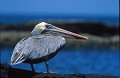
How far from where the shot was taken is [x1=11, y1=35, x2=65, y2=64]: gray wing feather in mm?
6883

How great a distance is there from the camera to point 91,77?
6.90 meters

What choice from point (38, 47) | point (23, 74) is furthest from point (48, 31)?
point (23, 74)

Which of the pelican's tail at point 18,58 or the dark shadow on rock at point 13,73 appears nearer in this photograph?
the pelican's tail at point 18,58

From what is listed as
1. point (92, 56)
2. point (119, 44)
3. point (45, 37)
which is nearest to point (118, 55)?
point (92, 56)

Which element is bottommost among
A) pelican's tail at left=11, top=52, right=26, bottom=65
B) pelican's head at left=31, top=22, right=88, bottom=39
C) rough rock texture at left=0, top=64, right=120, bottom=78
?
rough rock texture at left=0, top=64, right=120, bottom=78

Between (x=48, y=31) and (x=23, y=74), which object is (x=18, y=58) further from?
(x=48, y=31)

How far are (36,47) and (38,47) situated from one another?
0.11 ft

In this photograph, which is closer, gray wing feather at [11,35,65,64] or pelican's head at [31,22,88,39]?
gray wing feather at [11,35,65,64]

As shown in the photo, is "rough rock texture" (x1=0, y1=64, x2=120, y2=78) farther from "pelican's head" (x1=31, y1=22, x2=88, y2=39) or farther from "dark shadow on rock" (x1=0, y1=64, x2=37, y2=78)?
"pelican's head" (x1=31, y1=22, x2=88, y2=39)

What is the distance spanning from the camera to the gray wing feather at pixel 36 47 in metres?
6.88

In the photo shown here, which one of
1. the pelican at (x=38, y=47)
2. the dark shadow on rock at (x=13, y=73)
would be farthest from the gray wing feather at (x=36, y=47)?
the dark shadow on rock at (x=13, y=73)

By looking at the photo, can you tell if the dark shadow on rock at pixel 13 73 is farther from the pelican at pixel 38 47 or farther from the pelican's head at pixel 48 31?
the pelican's head at pixel 48 31

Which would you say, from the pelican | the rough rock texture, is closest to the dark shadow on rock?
the rough rock texture

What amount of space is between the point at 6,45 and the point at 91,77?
25.3 m
